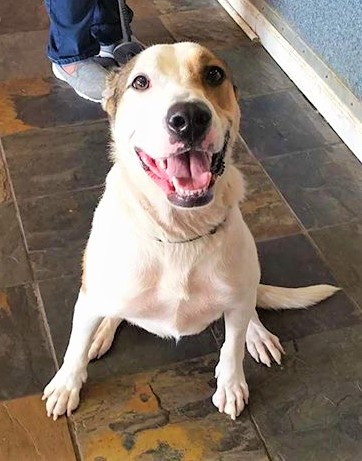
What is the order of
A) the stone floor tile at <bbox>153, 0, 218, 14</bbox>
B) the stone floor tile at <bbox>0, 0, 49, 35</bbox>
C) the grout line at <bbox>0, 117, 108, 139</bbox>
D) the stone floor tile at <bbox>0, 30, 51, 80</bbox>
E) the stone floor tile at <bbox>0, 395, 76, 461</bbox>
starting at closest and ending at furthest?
1. the stone floor tile at <bbox>0, 395, 76, 461</bbox>
2. the grout line at <bbox>0, 117, 108, 139</bbox>
3. the stone floor tile at <bbox>0, 30, 51, 80</bbox>
4. the stone floor tile at <bbox>0, 0, 49, 35</bbox>
5. the stone floor tile at <bbox>153, 0, 218, 14</bbox>

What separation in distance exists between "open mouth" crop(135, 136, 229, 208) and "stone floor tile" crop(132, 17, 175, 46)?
5.96ft

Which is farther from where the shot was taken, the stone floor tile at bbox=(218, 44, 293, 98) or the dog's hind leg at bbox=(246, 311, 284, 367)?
the stone floor tile at bbox=(218, 44, 293, 98)

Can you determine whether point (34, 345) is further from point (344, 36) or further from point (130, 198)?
point (344, 36)

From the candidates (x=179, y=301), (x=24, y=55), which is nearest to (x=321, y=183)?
(x=179, y=301)

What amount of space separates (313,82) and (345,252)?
2.83 ft

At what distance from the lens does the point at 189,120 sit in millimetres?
1287

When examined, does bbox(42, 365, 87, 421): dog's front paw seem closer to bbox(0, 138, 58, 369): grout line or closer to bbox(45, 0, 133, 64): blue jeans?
bbox(0, 138, 58, 369): grout line

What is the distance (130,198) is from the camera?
4.94ft

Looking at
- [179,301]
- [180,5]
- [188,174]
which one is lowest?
[180,5]

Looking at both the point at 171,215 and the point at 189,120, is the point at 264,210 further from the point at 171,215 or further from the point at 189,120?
the point at 189,120

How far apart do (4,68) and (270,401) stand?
6.04ft

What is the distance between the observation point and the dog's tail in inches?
77.6

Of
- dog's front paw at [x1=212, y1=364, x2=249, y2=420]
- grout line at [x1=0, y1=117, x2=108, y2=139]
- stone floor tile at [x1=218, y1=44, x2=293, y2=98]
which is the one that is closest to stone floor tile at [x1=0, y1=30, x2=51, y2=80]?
grout line at [x1=0, y1=117, x2=108, y2=139]

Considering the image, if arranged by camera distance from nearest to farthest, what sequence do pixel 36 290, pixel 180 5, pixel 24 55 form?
pixel 36 290, pixel 24 55, pixel 180 5
